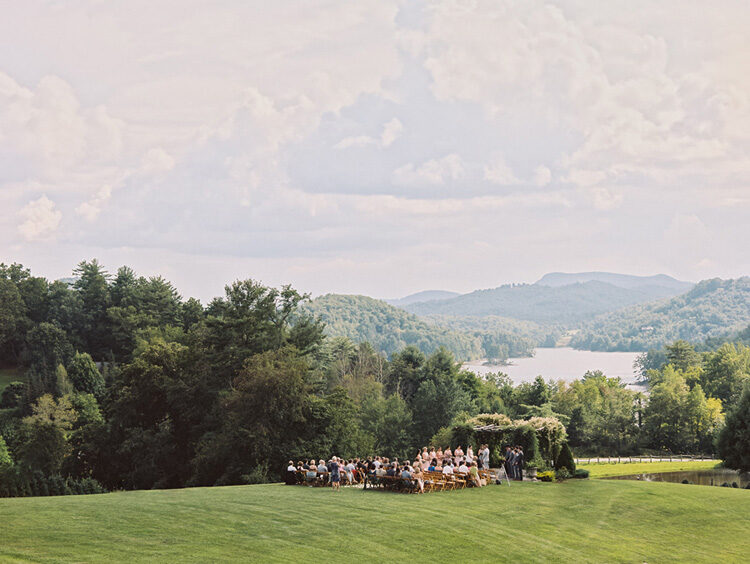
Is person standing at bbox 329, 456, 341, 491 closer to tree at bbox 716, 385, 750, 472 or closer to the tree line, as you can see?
the tree line

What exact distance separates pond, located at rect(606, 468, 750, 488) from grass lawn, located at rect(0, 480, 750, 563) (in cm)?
2116

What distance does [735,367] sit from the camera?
368ft

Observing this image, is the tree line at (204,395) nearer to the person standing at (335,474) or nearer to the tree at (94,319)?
the tree at (94,319)

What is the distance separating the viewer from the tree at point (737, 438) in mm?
57719

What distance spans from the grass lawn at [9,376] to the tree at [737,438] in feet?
303

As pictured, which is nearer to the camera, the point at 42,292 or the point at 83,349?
the point at 83,349

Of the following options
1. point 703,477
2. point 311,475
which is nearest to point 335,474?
point 311,475

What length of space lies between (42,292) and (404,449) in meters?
Answer: 68.8

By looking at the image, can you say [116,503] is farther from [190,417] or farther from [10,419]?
[10,419]

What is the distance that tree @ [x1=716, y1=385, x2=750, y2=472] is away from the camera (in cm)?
5772

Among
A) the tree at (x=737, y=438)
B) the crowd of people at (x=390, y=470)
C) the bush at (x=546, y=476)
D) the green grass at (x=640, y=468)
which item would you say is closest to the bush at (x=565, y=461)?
the bush at (x=546, y=476)

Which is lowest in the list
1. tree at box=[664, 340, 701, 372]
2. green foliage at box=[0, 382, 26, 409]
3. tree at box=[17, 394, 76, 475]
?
tree at box=[17, 394, 76, 475]

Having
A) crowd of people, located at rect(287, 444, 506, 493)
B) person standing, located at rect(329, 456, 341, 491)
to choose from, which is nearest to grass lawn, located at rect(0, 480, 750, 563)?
person standing, located at rect(329, 456, 341, 491)

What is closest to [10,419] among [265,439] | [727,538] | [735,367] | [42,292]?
[42,292]
